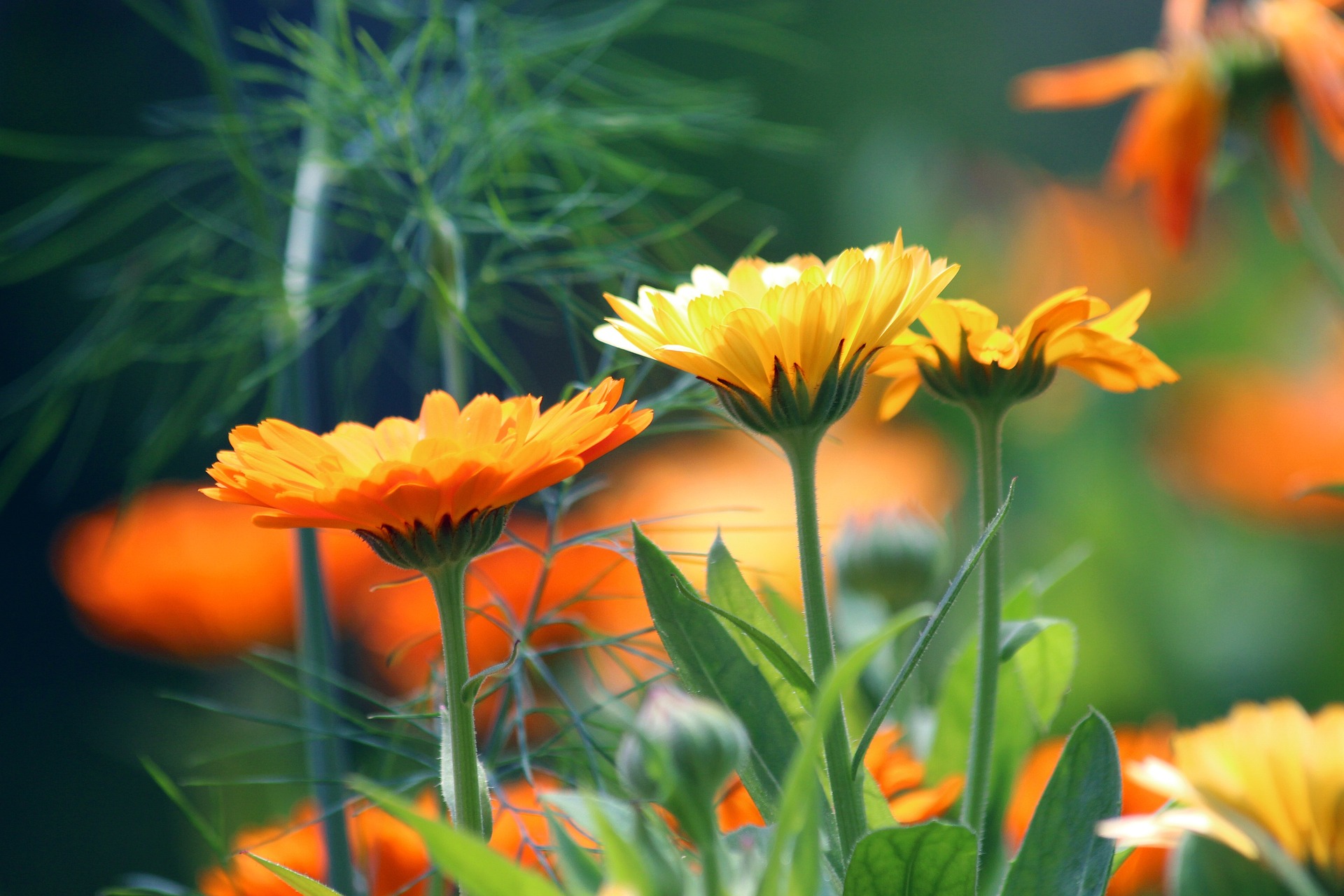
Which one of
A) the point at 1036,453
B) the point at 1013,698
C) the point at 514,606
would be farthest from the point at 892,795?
the point at 1036,453

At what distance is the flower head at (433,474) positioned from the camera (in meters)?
0.15

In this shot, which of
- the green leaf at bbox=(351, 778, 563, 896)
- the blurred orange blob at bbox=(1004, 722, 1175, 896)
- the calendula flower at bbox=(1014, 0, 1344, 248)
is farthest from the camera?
the calendula flower at bbox=(1014, 0, 1344, 248)

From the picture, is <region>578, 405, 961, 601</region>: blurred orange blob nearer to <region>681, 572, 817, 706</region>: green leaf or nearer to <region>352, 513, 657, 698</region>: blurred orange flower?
<region>352, 513, 657, 698</region>: blurred orange flower

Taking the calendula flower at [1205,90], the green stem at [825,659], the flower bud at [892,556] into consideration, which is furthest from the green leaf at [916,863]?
the calendula flower at [1205,90]

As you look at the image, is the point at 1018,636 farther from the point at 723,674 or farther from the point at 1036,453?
the point at 1036,453

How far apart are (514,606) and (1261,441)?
1.01 feet

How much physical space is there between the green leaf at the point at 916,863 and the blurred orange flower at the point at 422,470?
55mm

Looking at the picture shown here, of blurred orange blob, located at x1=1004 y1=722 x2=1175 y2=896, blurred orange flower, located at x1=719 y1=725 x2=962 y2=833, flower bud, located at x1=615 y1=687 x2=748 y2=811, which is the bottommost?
blurred orange blob, located at x1=1004 y1=722 x2=1175 y2=896

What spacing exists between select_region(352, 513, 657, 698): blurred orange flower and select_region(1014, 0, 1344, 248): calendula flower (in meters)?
0.18

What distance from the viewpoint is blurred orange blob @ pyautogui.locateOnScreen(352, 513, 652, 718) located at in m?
0.31

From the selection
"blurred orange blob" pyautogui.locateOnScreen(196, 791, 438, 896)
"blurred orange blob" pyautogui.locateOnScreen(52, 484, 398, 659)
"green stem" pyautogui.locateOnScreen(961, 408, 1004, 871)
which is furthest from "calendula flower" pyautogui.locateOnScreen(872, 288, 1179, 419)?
"blurred orange blob" pyautogui.locateOnScreen(52, 484, 398, 659)

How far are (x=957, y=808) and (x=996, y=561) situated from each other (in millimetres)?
66

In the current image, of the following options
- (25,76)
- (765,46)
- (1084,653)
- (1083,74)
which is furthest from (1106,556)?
(25,76)

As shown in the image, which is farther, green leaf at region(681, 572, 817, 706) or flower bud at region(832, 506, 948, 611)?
flower bud at region(832, 506, 948, 611)
